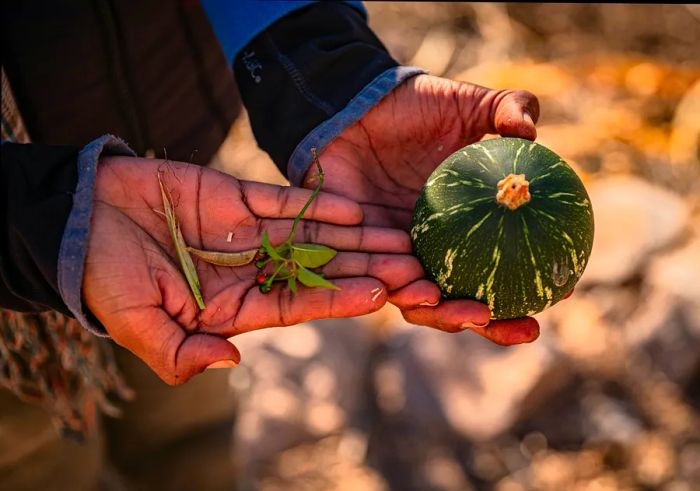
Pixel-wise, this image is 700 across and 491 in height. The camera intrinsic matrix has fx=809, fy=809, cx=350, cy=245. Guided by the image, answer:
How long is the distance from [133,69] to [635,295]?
312 centimetres

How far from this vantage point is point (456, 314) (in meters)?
2.55

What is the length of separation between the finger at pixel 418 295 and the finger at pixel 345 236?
21 cm

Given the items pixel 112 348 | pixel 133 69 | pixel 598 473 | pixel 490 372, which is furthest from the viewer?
pixel 490 372

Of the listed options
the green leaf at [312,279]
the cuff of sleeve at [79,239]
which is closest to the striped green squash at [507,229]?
the green leaf at [312,279]

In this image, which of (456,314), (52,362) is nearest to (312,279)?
(456,314)

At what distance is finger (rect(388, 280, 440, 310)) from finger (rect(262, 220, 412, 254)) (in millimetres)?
213

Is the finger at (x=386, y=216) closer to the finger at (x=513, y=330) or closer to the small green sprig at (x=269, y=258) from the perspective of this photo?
the small green sprig at (x=269, y=258)

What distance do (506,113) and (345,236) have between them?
0.70 metres

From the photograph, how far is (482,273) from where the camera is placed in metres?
2.58

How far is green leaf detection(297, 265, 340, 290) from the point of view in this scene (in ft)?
8.25

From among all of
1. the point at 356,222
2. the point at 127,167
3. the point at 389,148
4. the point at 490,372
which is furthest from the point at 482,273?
the point at 490,372

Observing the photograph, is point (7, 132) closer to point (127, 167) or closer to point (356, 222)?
point (127, 167)

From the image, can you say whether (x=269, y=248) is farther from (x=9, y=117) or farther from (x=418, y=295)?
(x=9, y=117)

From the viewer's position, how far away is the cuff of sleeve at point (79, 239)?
228cm
